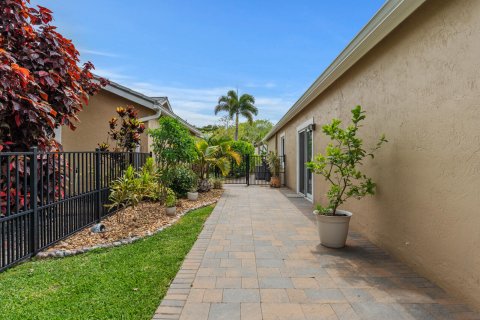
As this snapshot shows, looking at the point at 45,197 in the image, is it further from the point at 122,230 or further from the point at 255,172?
the point at 255,172

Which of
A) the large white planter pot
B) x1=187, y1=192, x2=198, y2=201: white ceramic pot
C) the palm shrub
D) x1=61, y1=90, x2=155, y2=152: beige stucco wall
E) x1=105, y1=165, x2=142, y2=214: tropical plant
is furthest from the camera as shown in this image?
x1=187, y1=192, x2=198, y2=201: white ceramic pot

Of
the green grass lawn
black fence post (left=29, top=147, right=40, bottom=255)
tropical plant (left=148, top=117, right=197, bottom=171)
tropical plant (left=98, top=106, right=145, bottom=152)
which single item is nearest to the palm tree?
tropical plant (left=98, top=106, right=145, bottom=152)

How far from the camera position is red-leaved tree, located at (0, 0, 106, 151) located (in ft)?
15.9

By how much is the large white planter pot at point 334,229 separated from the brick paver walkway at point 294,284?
0.51 ft

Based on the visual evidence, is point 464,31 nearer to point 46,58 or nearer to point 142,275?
point 142,275

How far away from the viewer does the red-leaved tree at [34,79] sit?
4.86 m

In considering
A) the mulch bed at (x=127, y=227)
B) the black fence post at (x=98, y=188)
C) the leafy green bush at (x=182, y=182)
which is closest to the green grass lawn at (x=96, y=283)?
the mulch bed at (x=127, y=227)

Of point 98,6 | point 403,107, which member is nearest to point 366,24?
point 403,107

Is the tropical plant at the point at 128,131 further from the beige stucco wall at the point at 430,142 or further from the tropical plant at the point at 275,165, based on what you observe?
the tropical plant at the point at 275,165

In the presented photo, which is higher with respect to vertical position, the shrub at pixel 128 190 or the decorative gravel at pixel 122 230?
the shrub at pixel 128 190

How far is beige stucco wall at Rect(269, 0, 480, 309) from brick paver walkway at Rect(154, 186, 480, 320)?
32 cm

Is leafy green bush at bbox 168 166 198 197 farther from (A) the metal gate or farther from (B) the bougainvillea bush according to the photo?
(A) the metal gate

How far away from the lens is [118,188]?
6422 millimetres

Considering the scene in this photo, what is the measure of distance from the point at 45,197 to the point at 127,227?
1667 mm
